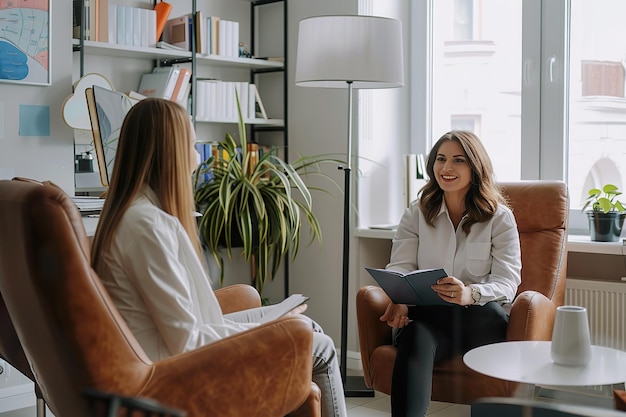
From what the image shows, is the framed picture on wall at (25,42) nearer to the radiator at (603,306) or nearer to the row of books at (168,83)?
the row of books at (168,83)

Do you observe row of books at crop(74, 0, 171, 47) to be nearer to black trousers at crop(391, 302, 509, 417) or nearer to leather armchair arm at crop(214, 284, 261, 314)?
leather armchair arm at crop(214, 284, 261, 314)

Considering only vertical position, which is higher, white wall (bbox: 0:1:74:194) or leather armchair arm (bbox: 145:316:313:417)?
white wall (bbox: 0:1:74:194)

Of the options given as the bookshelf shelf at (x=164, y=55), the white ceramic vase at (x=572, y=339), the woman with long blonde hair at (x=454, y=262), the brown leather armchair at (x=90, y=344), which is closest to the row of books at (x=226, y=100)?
the bookshelf shelf at (x=164, y=55)

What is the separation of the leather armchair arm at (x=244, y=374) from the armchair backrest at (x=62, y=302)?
84 millimetres

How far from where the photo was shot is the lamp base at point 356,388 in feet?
12.2

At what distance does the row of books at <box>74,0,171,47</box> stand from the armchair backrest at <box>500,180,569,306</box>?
72.5 inches

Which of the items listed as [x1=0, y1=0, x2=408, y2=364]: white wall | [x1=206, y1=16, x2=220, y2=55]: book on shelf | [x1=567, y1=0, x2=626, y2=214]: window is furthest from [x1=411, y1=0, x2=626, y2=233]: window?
[x1=206, y1=16, x2=220, y2=55]: book on shelf

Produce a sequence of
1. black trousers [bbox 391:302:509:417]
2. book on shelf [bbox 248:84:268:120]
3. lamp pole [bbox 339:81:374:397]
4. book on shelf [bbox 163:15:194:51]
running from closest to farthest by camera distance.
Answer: black trousers [bbox 391:302:509:417] < lamp pole [bbox 339:81:374:397] < book on shelf [bbox 163:15:194:51] < book on shelf [bbox 248:84:268:120]

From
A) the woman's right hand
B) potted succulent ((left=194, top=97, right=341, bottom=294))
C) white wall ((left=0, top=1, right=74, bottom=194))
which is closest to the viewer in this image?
the woman's right hand

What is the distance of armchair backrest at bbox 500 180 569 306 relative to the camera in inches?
126

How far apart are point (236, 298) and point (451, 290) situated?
72 cm

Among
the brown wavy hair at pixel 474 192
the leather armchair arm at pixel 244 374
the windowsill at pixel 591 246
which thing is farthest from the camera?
the windowsill at pixel 591 246

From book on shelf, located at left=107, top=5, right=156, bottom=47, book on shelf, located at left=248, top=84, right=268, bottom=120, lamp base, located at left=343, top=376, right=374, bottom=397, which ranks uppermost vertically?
book on shelf, located at left=107, top=5, right=156, bottom=47

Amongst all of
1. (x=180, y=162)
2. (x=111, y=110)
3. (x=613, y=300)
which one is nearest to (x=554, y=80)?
(x=613, y=300)
